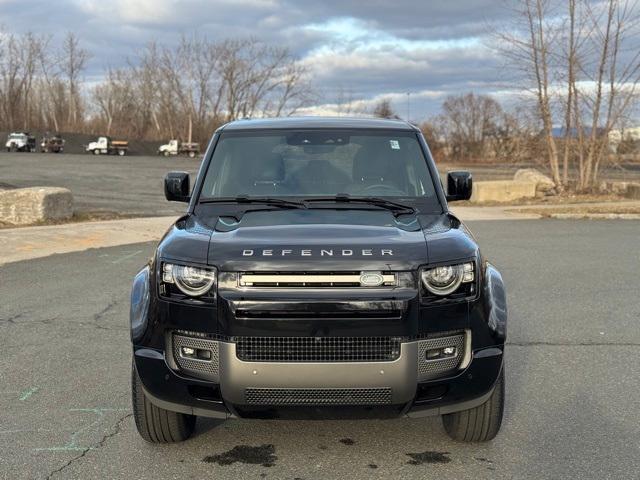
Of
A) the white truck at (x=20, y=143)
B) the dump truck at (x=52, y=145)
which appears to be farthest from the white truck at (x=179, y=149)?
the white truck at (x=20, y=143)

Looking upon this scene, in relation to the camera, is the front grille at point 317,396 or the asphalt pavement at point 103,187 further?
the asphalt pavement at point 103,187

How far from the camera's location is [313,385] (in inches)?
126

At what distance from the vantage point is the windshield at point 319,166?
4.59m

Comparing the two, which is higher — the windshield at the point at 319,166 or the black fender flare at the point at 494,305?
the windshield at the point at 319,166

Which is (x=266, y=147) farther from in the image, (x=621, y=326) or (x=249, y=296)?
(x=621, y=326)

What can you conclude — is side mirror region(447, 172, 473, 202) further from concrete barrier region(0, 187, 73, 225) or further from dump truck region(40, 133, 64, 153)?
dump truck region(40, 133, 64, 153)

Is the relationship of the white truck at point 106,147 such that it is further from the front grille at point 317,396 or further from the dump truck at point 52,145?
the front grille at point 317,396

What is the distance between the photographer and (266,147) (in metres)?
4.87

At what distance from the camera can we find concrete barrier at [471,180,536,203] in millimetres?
22438

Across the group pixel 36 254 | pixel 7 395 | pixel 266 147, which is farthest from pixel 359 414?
pixel 36 254

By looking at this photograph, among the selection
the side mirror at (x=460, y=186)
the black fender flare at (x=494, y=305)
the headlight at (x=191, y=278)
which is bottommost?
the black fender flare at (x=494, y=305)

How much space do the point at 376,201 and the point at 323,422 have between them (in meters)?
1.40

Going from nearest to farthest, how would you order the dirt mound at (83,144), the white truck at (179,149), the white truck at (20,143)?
the white truck at (20,143) < the white truck at (179,149) < the dirt mound at (83,144)

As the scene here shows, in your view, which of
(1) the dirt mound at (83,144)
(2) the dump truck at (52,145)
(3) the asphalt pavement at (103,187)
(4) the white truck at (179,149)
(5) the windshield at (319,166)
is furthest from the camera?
(1) the dirt mound at (83,144)
